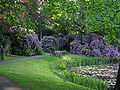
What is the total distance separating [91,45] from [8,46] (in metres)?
12.3

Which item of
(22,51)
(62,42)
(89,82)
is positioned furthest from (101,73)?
(62,42)

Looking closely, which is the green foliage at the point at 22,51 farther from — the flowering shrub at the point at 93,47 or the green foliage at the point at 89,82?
the green foliage at the point at 89,82

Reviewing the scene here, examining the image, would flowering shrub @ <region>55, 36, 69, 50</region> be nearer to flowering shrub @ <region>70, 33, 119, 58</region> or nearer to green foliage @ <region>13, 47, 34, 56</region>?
flowering shrub @ <region>70, 33, 119, 58</region>

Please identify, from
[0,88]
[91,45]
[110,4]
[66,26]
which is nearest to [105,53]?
[91,45]

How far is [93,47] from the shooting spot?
91.6 feet

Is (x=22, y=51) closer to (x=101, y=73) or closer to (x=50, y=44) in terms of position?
(x=50, y=44)

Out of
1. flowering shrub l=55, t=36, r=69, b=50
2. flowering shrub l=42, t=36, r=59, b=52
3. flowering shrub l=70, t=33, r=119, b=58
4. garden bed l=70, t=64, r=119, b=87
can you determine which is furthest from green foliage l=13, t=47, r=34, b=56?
flowering shrub l=55, t=36, r=69, b=50

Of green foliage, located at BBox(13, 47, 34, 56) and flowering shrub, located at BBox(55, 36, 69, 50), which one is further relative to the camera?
flowering shrub, located at BBox(55, 36, 69, 50)

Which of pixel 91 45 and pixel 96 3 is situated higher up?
pixel 96 3

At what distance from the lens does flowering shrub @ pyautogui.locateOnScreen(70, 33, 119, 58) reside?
27.6 m

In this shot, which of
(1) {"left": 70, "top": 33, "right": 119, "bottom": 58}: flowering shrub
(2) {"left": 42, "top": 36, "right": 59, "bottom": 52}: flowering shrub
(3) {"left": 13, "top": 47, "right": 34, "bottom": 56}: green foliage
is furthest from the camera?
(2) {"left": 42, "top": 36, "right": 59, "bottom": 52}: flowering shrub

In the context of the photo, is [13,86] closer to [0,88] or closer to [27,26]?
[0,88]

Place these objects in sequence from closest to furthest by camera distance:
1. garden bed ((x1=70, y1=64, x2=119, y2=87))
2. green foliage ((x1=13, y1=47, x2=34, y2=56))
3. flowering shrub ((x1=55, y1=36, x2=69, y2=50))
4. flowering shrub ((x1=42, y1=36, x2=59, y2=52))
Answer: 1. garden bed ((x1=70, y1=64, x2=119, y2=87))
2. green foliage ((x1=13, y1=47, x2=34, y2=56))
3. flowering shrub ((x1=42, y1=36, x2=59, y2=52))
4. flowering shrub ((x1=55, y1=36, x2=69, y2=50))

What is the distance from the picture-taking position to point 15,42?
74.0 ft
